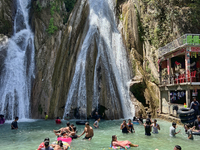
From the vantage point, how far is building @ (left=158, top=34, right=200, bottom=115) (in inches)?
660

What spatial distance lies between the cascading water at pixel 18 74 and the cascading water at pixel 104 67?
6.65 meters

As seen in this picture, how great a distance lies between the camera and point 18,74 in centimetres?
2722

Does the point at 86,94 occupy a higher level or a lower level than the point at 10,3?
lower

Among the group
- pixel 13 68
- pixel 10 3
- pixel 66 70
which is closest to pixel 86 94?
pixel 66 70

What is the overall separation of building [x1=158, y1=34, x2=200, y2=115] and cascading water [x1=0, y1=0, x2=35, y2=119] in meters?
17.0

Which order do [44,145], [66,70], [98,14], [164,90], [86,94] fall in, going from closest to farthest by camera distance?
1. [44,145]
2. [164,90]
3. [86,94]
4. [66,70]
5. [98,14]

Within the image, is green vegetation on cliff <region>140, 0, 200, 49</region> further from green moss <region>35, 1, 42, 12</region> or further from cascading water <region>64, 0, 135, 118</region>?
green moss <region>35, 1, 42, 12</region>

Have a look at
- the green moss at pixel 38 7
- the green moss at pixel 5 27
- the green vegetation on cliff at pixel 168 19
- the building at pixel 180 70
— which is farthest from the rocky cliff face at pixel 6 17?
the building at pixel 180 70

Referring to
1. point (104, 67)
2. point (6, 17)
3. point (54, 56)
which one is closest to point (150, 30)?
point (104, 67)

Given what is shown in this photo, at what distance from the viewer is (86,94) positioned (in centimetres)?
2280

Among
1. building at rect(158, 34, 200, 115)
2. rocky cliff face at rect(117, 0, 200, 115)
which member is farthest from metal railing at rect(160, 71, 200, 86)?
rocky cliff face at rect(117, 0, 200, 115)

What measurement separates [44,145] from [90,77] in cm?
1502

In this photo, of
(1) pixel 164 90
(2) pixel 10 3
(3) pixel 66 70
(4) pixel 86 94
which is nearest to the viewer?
(1) pixel 164 90

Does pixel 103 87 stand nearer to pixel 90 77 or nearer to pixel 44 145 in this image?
pixel 90 77
